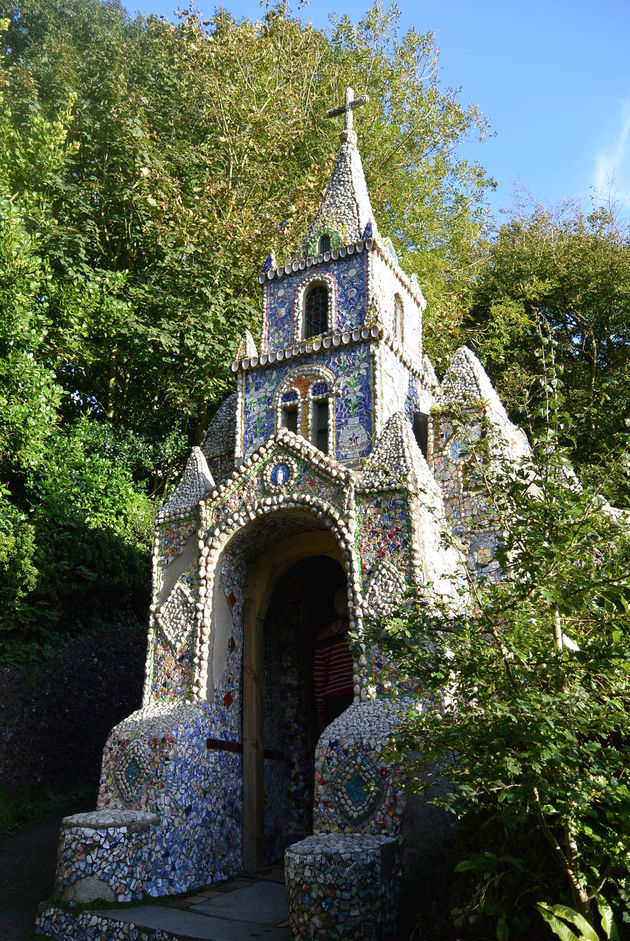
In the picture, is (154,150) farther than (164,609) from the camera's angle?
Yes

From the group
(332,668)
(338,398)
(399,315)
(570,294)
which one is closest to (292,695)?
(332,668)

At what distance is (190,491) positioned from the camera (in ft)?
32.4

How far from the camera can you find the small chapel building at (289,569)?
7340mm

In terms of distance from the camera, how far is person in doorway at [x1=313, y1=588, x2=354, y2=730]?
31.6 ft

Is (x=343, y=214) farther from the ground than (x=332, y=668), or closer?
farther from the ground

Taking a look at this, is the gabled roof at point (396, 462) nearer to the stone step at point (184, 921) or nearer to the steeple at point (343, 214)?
the steeple at point (343, 214)

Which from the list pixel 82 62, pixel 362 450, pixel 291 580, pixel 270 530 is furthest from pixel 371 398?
pixel 82 62

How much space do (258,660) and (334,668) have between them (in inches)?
38.7

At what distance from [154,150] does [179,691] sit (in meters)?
14.2

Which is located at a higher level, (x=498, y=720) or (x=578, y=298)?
(x=578, y=298)

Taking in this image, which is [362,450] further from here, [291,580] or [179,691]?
[179,691]

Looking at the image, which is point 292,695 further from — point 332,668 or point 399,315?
point 399,315

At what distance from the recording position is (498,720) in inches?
177

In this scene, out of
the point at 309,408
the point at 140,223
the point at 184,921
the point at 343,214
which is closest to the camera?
the point at 184,921
